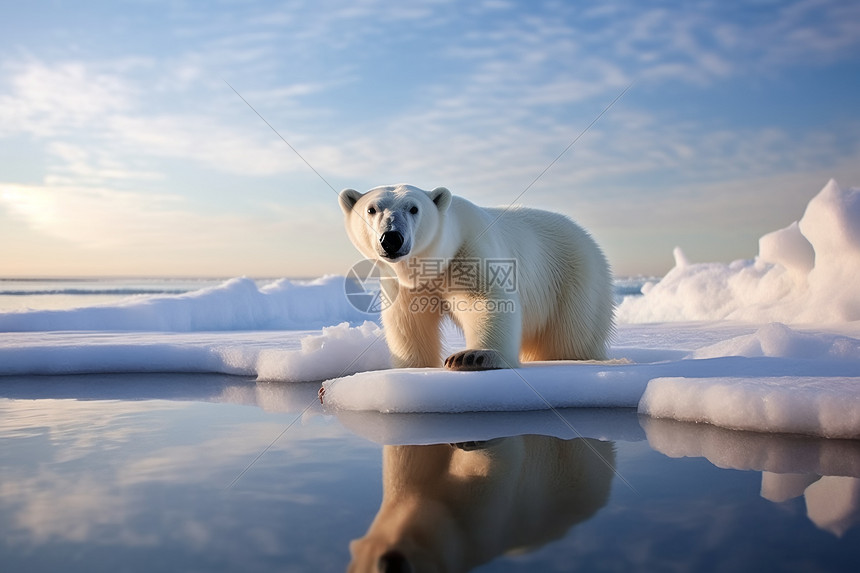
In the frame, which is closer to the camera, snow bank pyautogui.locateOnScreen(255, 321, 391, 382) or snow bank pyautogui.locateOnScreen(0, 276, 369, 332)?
snow bank pyautogui.locateOnScreen(255, 321, 391, 382)

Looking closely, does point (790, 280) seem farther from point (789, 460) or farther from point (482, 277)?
point (789, 460)

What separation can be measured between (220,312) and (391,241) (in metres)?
7.94

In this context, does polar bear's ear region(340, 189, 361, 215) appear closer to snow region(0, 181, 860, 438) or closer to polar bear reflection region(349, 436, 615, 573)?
snow region(0, 181, 860, 438)

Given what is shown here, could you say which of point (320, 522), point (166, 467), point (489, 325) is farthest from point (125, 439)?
point (489, 325)

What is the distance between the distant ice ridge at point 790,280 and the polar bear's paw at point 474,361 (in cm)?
558

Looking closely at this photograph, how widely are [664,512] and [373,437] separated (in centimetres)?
115

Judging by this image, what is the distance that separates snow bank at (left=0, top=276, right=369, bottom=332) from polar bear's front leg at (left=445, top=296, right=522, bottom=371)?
694cm

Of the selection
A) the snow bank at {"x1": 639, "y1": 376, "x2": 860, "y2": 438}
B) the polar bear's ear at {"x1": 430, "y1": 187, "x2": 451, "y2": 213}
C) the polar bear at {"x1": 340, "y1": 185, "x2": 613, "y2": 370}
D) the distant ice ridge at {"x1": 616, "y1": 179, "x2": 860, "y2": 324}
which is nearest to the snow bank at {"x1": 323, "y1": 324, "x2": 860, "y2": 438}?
the snow bank at {"x1": 639, "y1": 376, "x2": 860, "y2": 438}

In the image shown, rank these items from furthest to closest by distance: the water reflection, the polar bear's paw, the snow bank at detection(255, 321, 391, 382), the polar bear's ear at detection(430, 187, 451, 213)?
1. the snow bank at detection(255, 321, 391, 382)
2. the polar bear's ear at detection(430, 187, 451, 213)
3. the polar bear's paw
4. the water reflection

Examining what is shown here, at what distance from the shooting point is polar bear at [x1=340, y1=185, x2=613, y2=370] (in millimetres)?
3162

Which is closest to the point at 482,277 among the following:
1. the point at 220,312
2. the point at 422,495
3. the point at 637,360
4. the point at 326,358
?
the point at 326,358

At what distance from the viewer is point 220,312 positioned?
1016 cm

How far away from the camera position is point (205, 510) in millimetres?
1498

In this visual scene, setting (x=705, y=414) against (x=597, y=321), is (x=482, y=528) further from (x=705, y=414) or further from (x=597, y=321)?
(x=597, y=321)
